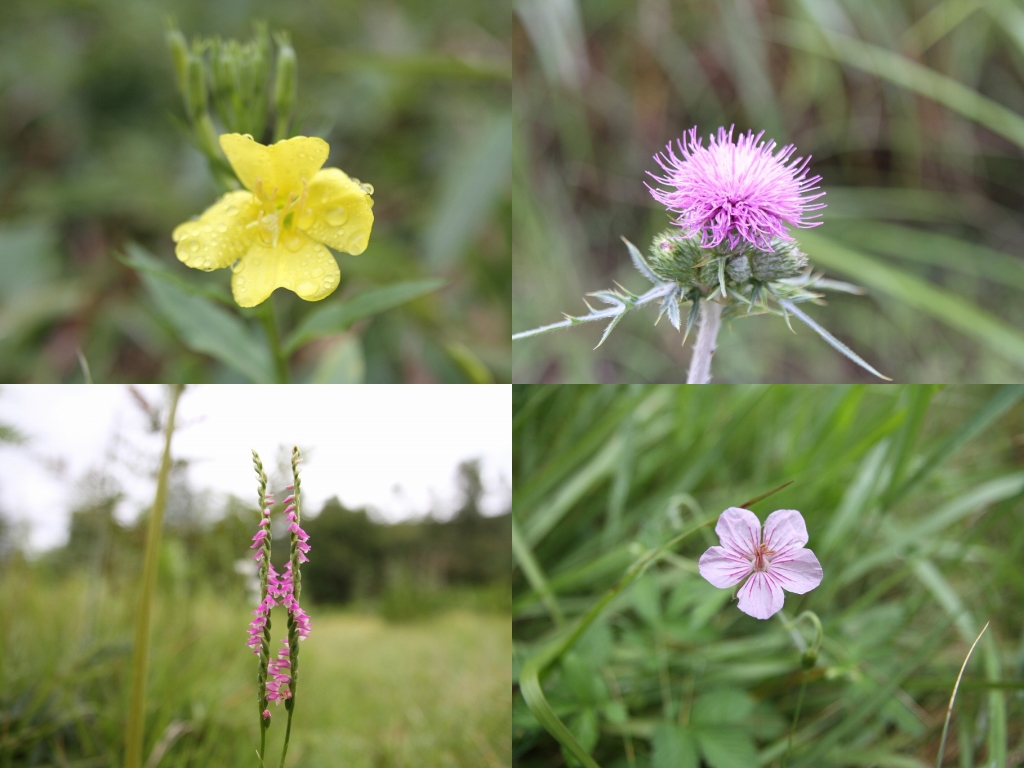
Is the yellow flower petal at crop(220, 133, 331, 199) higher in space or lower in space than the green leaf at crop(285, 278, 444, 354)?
higher

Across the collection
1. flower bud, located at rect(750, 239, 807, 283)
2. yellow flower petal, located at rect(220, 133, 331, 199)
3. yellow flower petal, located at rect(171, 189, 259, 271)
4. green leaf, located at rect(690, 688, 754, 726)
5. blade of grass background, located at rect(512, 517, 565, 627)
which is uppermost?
yellow flower petal, located at rect(220, 133, 331, 199)

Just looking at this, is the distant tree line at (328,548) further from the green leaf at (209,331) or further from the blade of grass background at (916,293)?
the blade of grass background at (916,293)

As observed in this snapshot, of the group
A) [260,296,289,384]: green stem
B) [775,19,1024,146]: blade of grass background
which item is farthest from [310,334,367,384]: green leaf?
[775,19,1024,146]: blade of grass background

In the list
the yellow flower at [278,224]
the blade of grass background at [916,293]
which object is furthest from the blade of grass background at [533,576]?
the blade of grass background at [916,293]

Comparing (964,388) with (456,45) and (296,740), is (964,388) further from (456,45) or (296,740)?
(456,45)

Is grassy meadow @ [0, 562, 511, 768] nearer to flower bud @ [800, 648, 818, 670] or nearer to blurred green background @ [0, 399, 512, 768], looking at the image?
blurred green background @ [0, 399, 512, 768]

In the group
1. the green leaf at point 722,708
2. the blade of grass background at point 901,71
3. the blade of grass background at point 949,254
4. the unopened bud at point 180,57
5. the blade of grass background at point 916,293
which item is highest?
the blade of grass background at point 901,71

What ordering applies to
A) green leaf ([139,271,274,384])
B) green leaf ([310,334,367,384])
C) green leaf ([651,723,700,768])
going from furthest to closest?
1. green leaf ([310,334,367,384])
2. green leaf ([139,271,274,384])
3. green leaf ([651,723,700,768])
